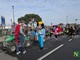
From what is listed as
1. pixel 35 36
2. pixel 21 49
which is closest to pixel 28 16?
pixel 35 36

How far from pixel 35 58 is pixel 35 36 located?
993 centimetres

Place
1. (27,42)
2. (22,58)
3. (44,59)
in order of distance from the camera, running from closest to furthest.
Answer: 1. (44,59)
2. (22,58)
3. (27,42)

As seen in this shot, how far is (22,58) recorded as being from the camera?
45.7 feet

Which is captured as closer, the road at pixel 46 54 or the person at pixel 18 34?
the road at pixel 46 54

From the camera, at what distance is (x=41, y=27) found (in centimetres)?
1812

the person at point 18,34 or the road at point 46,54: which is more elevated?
the person at point 18,34

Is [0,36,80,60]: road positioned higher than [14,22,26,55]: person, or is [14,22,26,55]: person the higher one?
[14,22,26,55]: person

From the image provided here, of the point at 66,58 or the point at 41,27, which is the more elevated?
the point at 41,27

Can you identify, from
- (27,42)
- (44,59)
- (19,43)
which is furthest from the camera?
(27,42)

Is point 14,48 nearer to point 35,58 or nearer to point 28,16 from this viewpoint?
point 35,58

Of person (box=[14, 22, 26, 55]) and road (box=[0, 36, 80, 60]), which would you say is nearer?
road (box=[0, 36, 80, 60])

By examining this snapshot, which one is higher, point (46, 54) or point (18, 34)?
point (18, 34)

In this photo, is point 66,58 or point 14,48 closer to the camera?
point 66,58

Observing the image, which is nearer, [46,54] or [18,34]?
[46,54]
